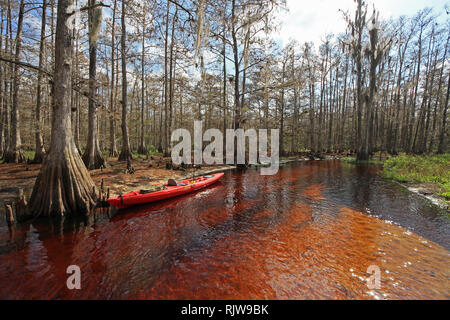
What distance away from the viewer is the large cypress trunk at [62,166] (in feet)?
15.0

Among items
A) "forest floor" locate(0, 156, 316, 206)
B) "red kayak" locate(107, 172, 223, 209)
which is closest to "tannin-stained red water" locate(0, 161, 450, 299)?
"red kayak" locate(107, 172, 223, 209)

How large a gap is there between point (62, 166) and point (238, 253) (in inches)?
187

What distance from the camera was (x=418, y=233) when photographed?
4.30 meters

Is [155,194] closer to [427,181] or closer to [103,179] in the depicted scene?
[103,179]

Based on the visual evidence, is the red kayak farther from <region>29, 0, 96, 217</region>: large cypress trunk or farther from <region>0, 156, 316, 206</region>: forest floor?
<region>0, 156, 316, 206</region>: forest floor

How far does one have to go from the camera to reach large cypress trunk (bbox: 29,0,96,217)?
4574 mm

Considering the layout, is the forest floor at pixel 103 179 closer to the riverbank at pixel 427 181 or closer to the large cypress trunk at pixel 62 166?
the large cypress trunk at pixel 62 166

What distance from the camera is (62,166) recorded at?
15.4 ft

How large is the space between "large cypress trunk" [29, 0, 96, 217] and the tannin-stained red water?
545mm

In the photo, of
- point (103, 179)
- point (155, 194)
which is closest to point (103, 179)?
point (103, 179)

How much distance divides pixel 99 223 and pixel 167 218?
166cm

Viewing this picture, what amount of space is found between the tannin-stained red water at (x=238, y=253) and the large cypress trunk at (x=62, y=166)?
55 cm
